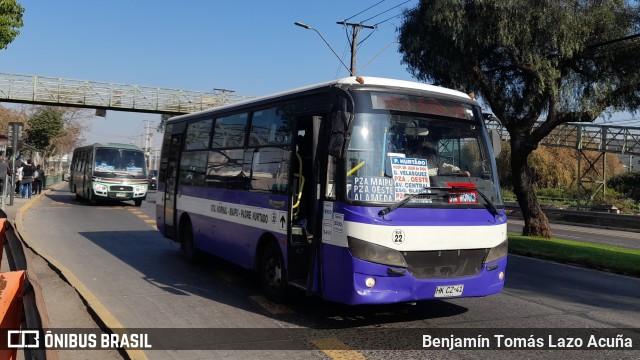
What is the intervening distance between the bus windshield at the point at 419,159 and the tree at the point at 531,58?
9.45 meters

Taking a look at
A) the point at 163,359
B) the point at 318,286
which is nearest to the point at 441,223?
the point at 318,286

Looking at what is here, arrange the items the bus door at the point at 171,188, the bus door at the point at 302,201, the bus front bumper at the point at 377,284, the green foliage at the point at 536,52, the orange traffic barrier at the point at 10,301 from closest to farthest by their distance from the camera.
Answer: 1. the orange traffic barrier at the point at 10,301
2. the bus front bumper at the point at 377,284
3. the bus door at the point at 302,201
4. the bus door at the point at 171,188
5. the green foliage at the point at 536,52

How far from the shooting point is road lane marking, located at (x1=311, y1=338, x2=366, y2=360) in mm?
5141

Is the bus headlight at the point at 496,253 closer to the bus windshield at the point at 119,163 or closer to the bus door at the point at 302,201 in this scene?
the bus door at the point at 302,201

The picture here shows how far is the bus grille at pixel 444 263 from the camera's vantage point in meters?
5.84

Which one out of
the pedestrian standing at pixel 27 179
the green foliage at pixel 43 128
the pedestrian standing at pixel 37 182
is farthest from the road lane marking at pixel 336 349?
the green foliage at pixel 43 128

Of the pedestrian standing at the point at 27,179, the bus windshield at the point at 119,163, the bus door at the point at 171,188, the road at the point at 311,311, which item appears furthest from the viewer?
the pedestrian standing at the point at 27,179

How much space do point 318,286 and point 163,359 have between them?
181 cm

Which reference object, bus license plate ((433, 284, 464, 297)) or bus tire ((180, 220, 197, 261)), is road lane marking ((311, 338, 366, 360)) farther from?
bus tire ((180, 220, 197, 261))

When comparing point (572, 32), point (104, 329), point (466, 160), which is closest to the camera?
point (104, 329)

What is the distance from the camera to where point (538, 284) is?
30.1 feet

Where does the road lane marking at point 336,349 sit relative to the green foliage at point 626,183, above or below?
below

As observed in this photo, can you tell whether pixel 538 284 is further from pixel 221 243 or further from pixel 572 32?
pixel 572 32

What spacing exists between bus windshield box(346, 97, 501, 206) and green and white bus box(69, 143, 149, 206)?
19.7m
